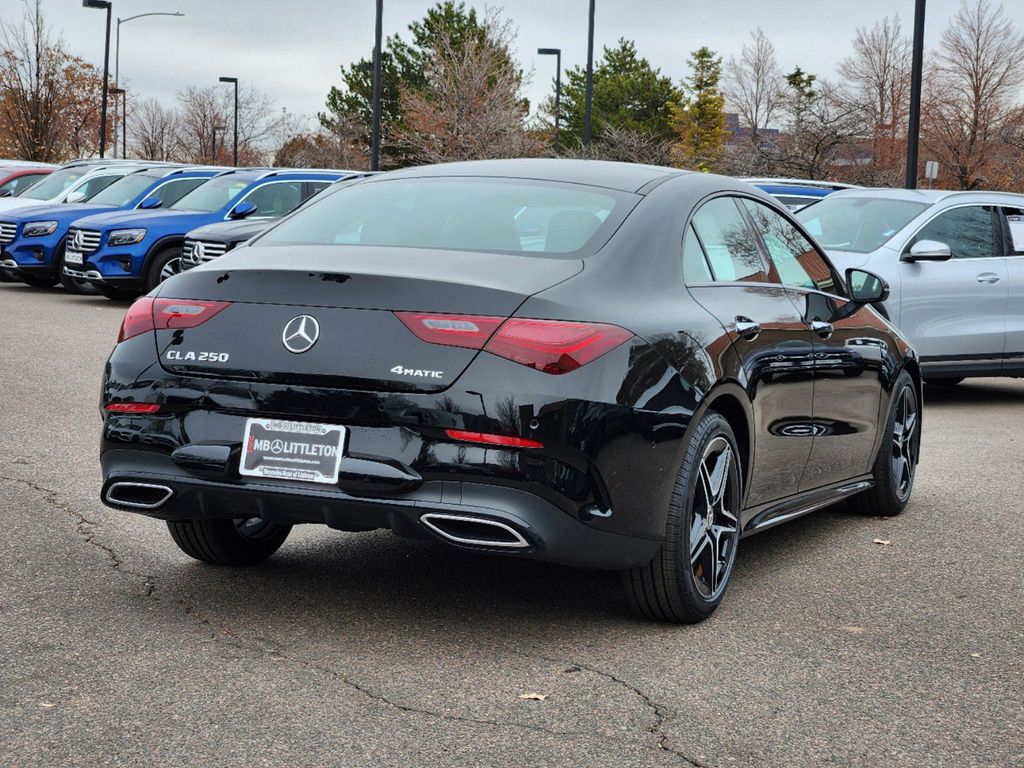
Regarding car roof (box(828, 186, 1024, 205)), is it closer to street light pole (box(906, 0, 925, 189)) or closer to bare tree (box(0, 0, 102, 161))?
street light pole (box(906, 0, 925, 189))

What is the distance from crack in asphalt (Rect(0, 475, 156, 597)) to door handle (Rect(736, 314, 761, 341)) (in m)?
2.24

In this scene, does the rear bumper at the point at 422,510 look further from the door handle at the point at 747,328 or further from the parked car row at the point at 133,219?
the parked car row at the point at 133,219

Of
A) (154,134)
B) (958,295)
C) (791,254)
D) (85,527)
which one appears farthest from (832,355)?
(154,134)

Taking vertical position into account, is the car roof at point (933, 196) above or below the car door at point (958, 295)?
above

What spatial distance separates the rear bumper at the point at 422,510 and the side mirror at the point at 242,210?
13.7 m

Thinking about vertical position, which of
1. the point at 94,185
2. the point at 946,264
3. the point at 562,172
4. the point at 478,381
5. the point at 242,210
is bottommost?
the point at 478,381

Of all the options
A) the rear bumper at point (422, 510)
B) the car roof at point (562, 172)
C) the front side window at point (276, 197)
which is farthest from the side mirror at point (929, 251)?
the front side window at point (276, 197)

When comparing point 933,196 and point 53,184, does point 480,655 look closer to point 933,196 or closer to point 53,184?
point 933,196

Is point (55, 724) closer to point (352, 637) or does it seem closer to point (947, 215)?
point (352, 637)

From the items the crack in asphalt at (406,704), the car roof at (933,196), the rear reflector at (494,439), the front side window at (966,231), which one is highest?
the car roof at (933,196)

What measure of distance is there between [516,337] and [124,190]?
18.8 metres

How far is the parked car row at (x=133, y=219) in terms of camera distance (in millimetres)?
18562

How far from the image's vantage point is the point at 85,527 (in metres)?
6.20

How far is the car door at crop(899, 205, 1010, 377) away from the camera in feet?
39.0
